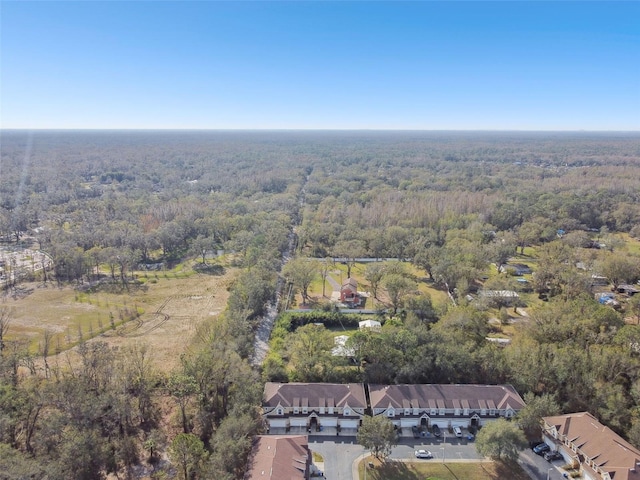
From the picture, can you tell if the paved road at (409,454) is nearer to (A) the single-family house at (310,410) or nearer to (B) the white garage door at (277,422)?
(A) the single-family house at (310,410)

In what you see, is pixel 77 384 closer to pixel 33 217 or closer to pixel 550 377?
pixel 550 377

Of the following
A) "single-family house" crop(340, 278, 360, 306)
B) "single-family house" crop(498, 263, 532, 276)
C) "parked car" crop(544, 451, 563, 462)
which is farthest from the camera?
"single-family house" crop(498, 263, 532, 276)

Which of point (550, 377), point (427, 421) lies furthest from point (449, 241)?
point (427, 421)

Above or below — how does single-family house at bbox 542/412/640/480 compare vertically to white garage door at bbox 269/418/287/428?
above

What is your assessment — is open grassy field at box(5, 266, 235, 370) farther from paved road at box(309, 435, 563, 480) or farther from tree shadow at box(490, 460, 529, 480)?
tree shadow at box(490, 460, 529, 480)

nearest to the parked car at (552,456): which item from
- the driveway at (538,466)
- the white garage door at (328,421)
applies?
the driveway at (538,466)

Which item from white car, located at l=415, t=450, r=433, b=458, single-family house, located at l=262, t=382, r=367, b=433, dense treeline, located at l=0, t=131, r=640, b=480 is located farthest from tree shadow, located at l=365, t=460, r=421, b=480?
dense treeline, located at l=0, t=131, r=640, b=480

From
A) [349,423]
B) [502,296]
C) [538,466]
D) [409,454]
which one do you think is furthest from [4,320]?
[502,296]
